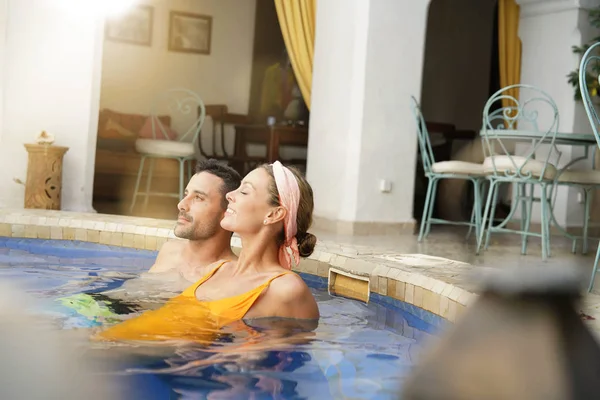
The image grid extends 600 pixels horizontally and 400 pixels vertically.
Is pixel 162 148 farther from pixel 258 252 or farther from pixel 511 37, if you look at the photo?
pixel 258 252

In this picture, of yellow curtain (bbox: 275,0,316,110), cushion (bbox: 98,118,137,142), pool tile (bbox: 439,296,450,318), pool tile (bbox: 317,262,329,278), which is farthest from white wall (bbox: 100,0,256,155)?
pool tile (bbox: 439,296,450,318)

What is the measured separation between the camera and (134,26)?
406 inches

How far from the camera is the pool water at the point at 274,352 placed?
6.75 feet

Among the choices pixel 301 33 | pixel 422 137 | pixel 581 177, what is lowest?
pixel 581 177

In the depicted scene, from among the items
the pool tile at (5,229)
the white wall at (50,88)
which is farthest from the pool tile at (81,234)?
the white wall at (50,88)

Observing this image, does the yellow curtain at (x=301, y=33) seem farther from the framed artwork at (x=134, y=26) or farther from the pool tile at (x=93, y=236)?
the framed artwork at (x=134, y=26)

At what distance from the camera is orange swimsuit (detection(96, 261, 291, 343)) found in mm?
2449

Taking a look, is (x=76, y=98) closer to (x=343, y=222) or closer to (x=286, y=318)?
(x=343, y=222)

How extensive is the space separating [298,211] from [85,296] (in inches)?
39.9

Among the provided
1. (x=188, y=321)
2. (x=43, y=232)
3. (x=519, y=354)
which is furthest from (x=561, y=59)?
(x=519, y=354)

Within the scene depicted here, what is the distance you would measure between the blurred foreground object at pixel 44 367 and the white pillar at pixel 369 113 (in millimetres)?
3882

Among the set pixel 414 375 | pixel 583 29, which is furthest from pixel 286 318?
pixel 583 29

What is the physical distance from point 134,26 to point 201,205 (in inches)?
304

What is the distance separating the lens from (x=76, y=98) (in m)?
6.09
